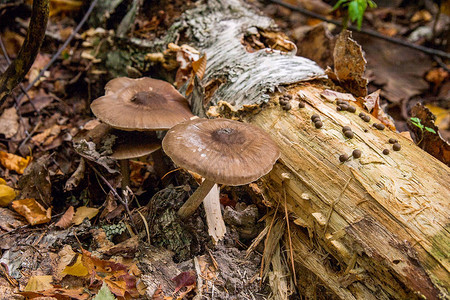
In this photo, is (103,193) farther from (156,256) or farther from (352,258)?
(352,258)

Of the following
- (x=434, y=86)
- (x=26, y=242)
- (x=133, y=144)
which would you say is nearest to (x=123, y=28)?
(x=133, y=144)

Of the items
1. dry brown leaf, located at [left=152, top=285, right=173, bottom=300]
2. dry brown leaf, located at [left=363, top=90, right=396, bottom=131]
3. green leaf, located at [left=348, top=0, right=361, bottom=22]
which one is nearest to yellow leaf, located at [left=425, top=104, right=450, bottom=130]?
green leaf, located at [left=348, top=0, right=361, bottom=22]

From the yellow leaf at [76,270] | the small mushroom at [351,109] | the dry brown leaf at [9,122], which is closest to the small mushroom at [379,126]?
the small mushroom at [351,109]

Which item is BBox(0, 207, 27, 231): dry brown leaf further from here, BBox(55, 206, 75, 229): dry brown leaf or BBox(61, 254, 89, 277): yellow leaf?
BBox(61, 254, 89, 277): yellow leaf

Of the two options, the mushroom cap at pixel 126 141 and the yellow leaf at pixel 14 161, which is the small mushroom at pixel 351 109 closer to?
the mushroom cap at pixel 126 141

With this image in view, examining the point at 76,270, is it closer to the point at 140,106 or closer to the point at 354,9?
the point at 140,106
